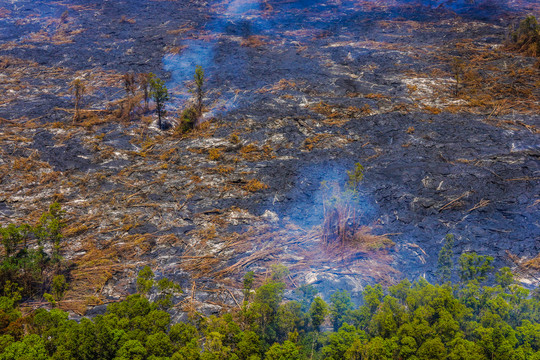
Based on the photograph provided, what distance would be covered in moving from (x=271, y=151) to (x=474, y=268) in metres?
4.70

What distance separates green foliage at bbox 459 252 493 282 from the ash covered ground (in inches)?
17.9

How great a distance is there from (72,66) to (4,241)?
9.19 meters

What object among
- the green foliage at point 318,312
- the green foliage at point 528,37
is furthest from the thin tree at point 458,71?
the green foliage at point 318,312

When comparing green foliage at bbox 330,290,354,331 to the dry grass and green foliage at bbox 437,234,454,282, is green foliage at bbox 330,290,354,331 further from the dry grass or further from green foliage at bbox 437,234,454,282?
the dry grass

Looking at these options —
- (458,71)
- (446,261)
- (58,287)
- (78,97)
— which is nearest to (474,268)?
(446,261)

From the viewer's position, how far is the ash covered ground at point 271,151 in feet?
17.6

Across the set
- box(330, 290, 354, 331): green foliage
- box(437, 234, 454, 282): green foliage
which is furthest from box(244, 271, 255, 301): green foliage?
box(437, 234, 454, 282): green foliage

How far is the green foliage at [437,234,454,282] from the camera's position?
15.7 feet

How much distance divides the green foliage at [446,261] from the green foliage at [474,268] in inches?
6.1

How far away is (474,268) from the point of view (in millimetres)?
4516

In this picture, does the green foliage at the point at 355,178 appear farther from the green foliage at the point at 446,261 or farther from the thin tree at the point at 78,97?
the thin tree at the point at 78,97

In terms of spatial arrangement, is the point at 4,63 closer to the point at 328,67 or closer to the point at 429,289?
the point at 328,67

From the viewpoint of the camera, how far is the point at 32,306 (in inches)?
183

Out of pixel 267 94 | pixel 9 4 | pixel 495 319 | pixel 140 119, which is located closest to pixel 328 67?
pixel 267 94
